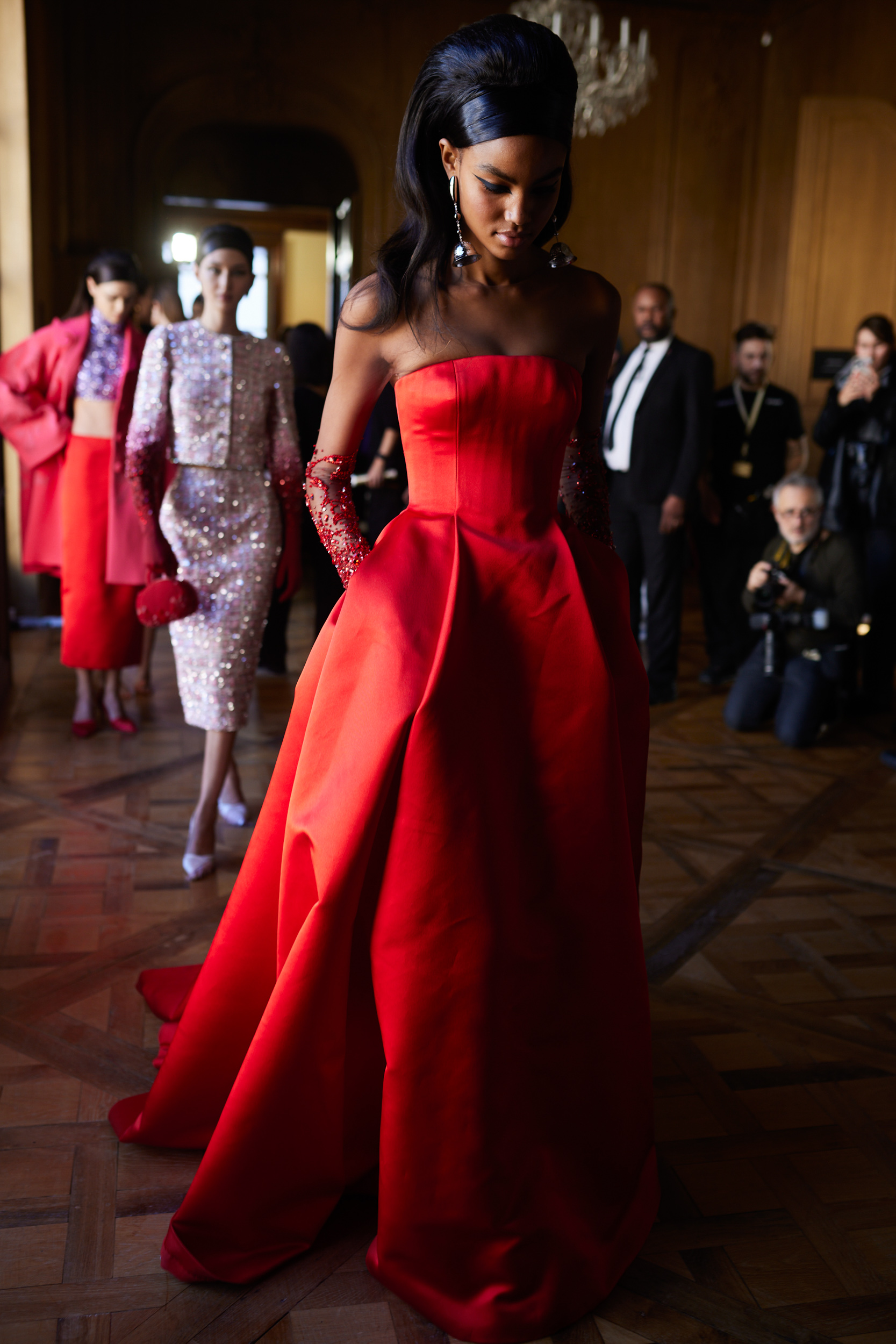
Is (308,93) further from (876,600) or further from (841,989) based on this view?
(841,989)

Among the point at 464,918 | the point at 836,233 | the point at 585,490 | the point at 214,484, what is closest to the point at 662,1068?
the point at 464,918

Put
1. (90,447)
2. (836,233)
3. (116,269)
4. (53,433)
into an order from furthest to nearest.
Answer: (836,233)
(53,433)
(90,447)
(116,269)

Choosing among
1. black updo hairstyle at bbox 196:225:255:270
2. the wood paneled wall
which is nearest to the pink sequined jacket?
black updo hairstyle at bbox 196:225:255:270

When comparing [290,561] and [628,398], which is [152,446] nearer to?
[290,561]

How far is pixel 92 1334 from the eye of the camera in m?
1.38

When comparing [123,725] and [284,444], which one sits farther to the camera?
[123,725]

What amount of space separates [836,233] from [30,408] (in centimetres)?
562

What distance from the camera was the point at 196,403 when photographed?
2.72 metres

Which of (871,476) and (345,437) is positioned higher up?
(345,437)

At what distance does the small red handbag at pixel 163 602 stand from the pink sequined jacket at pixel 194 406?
0.31ft

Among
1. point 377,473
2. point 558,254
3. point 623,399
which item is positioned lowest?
point 377,473

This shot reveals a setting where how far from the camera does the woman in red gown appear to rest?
1.39 meters

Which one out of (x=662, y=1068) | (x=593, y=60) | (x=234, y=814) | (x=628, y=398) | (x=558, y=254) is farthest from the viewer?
(x=593, y=60)

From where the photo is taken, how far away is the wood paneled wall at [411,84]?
22.4 feet
